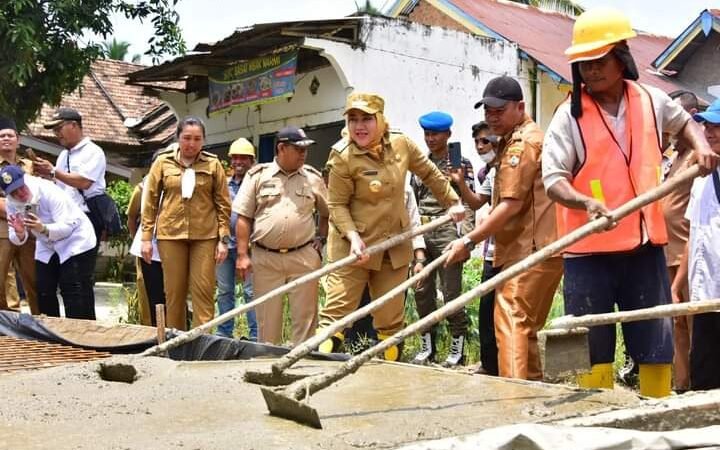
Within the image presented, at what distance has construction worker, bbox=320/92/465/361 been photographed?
5539 mm

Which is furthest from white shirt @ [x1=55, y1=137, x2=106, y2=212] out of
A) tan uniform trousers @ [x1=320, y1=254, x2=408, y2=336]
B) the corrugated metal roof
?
the corrugated metal roof

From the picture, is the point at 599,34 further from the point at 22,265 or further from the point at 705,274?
the point at 22,265

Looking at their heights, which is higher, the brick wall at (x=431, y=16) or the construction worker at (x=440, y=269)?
the brick wall at (x=431, y=16)

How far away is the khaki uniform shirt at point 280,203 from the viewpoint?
6.50 m

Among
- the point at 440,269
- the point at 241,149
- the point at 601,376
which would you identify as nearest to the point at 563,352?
the point at 601,376

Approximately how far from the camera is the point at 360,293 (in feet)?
18.7

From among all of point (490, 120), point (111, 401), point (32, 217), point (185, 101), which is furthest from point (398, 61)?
point (111, 401)

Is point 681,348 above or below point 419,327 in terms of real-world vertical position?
below

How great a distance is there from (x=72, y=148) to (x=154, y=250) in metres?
1.18

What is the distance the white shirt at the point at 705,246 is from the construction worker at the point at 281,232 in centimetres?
268

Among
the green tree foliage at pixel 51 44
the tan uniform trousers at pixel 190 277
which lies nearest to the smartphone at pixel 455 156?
the tan uniform trousers at pixel 190 277

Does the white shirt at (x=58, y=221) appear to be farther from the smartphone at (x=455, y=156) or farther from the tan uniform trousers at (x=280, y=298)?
the smartphone at (x=455, y=156)

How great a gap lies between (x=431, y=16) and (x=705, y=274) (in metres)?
13.6

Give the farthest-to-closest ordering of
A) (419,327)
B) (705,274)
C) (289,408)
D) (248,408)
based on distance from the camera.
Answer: (705,274) → (248,408) → (419,327) → (289,408)
